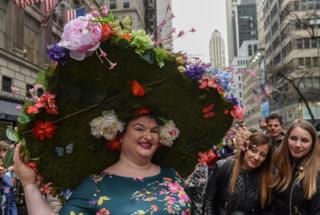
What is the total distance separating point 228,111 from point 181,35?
2.95 feet

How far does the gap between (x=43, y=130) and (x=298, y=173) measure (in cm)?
240

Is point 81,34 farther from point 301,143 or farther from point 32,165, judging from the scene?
point 301,143

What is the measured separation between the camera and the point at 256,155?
4.84 metres

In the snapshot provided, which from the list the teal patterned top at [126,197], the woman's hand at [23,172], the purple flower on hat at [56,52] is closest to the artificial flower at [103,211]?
the teal patterned top at [126,197]

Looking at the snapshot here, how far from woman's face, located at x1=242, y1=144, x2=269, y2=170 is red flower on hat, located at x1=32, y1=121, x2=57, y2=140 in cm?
236

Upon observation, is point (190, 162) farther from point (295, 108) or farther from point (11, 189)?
point (295, 108)

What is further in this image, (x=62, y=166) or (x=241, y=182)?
(x=241, y=182)

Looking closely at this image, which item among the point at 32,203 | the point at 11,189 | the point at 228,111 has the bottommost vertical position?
the point at 11,189

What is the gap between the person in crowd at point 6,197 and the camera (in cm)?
688

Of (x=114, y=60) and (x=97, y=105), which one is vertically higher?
(x=114, y=60)

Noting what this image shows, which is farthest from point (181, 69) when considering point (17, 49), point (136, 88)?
point (17, 49)

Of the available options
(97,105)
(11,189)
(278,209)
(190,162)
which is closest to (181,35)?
(97,105)

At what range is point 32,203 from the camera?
9.73 feet

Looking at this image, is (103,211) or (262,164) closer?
(103,211)
